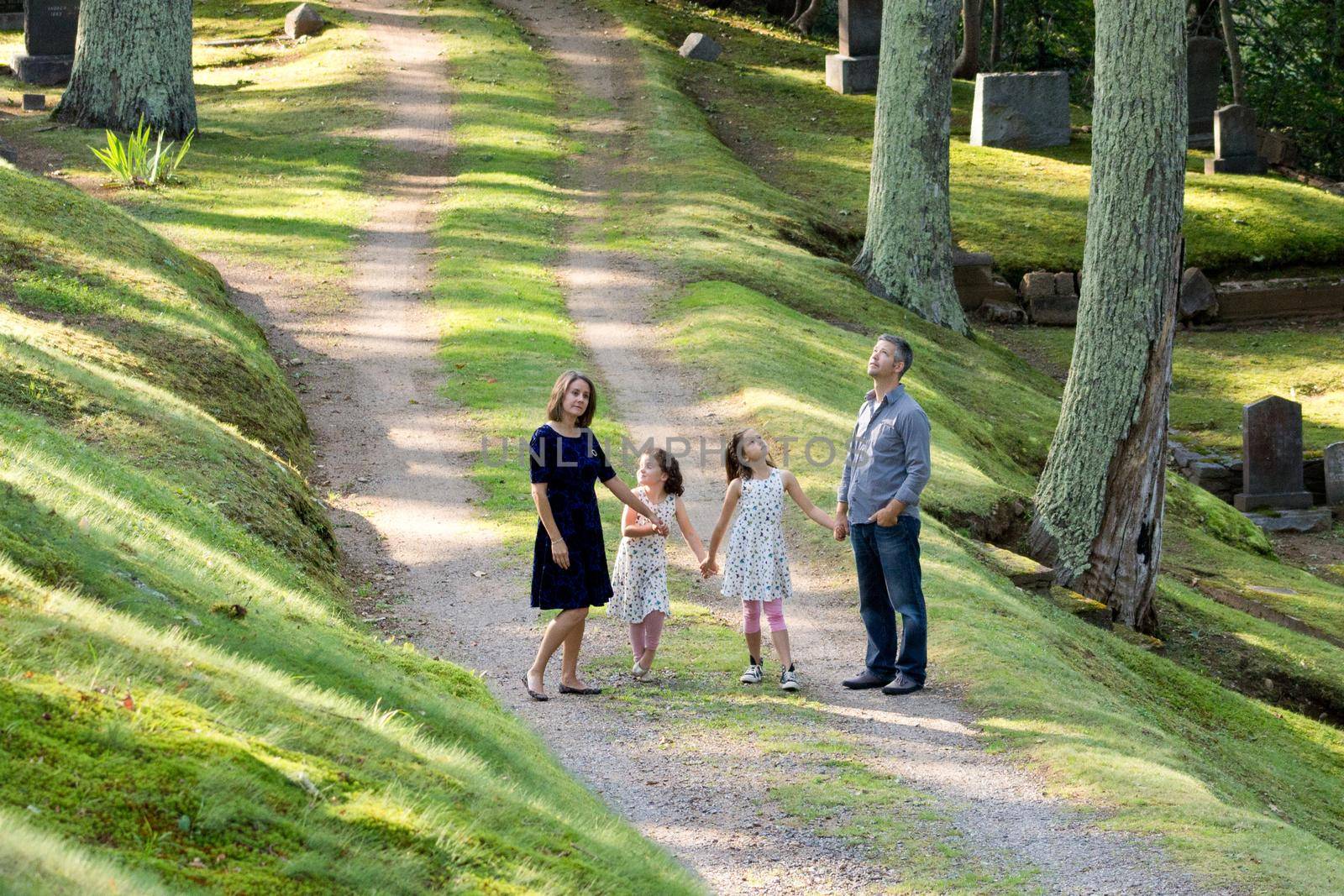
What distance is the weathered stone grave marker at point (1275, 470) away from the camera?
18.8 metres

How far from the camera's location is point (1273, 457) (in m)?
19.0

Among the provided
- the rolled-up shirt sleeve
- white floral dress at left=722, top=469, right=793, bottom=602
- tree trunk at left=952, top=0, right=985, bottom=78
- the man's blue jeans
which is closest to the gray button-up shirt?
the rolled-up shirt sleeve

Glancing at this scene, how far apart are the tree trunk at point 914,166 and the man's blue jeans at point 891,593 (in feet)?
45.2

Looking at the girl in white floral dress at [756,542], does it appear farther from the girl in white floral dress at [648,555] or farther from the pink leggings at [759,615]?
the girl in white floral dress at [648,555]

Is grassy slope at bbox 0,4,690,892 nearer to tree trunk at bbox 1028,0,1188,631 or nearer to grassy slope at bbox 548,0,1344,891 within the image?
grassy slope at bbox 548,0,1344,891

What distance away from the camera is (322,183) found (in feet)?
77.7

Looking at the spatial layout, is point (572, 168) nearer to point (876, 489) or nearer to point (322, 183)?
point (322, 183)

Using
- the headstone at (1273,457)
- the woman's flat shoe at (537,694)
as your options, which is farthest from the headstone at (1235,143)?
the woman's flat shoe at (537,694)

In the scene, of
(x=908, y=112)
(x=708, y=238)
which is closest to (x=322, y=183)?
(x=708, y=238)

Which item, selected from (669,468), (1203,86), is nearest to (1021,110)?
(1203,86)

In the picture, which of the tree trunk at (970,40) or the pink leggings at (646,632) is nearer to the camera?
the pink leggings at (646,632)

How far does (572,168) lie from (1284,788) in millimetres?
18750

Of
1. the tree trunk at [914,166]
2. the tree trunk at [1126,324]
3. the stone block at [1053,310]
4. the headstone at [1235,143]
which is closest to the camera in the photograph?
the tree trunk at [1126,324]

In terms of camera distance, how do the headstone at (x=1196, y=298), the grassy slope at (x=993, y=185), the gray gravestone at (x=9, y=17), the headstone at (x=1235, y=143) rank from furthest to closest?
the gray gravestone at (x=9, y=17) → the headstone at (x=1235, y=143) → the grassy slope at (x=993, y=185) → the headstone at (x=1196, y=298)
